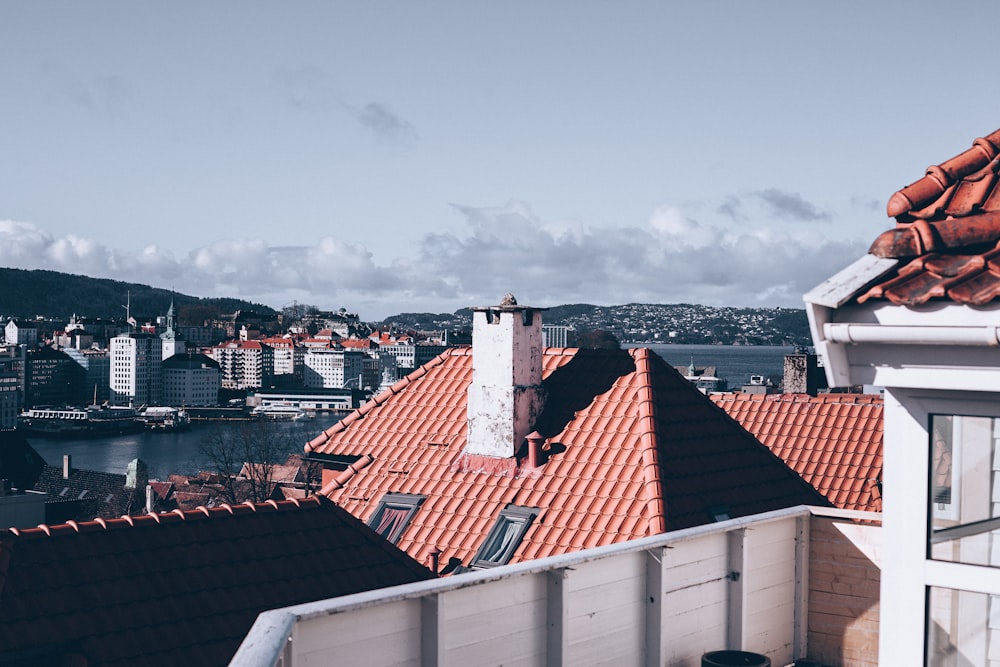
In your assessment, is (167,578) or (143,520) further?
(143,520)

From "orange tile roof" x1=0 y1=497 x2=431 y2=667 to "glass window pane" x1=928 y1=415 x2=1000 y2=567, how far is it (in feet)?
23.1

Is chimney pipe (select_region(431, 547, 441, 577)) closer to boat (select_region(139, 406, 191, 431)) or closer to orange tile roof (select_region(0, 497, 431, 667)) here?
orange tile roof (select_region(0, 497, 431, 667))

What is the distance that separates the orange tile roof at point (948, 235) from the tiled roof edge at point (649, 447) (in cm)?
904

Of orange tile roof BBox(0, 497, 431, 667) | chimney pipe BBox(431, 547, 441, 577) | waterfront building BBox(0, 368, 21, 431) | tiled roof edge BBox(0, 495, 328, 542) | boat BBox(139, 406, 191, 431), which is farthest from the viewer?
waterfront building BBox(0, 368, 21, 431)

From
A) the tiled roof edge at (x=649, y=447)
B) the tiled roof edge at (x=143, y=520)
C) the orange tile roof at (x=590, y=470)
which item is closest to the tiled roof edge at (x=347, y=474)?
the orange tile roof at (x=590, y=470)

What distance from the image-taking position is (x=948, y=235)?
354 cm

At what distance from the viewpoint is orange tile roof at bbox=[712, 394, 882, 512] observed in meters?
18.2

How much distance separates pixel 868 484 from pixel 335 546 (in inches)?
391

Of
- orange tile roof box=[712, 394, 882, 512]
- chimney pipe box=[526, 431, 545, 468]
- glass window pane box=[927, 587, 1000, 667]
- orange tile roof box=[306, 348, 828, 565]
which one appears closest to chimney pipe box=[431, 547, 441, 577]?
orange tile roof box=[306, 348, 828, 565]

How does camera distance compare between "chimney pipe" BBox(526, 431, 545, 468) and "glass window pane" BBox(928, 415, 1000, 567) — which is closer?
"glass window pane" BBox(928, 415, 1000, 567)

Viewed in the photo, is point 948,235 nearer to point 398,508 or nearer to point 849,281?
point 849,281

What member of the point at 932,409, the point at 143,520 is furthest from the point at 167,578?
the point at 932,409

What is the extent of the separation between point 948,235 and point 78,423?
180 meters

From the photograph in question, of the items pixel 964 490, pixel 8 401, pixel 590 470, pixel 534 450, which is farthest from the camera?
pixel 8 401
